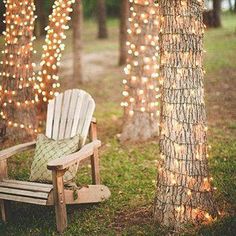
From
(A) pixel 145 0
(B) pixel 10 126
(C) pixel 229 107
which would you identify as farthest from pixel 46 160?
(C) pixel 229 107

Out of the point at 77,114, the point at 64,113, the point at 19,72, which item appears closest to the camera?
the point at 77,114

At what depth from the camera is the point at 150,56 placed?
639cm

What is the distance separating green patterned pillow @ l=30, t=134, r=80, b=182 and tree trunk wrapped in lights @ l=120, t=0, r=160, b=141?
6.35ft

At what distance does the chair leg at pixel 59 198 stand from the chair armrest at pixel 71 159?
0.24 feet

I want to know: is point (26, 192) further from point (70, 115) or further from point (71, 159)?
point (70, 115)

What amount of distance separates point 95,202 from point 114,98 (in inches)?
219

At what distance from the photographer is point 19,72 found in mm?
6535

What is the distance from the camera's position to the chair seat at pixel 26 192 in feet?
12.5

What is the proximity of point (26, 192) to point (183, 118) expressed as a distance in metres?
1.59

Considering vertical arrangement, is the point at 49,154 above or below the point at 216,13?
below

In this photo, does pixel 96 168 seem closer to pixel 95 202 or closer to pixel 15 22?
pixel 95 202

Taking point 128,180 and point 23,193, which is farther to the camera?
point 128,180

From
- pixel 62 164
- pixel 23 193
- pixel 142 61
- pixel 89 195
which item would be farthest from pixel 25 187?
pixel 142 61

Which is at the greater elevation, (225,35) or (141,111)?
(225,35)
